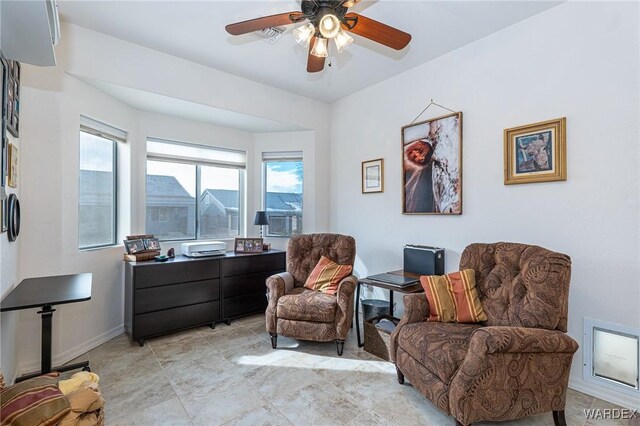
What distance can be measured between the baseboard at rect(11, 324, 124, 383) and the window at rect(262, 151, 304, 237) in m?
2.06

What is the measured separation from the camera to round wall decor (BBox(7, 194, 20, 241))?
6.34 feet

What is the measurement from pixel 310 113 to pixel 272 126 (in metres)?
0.54

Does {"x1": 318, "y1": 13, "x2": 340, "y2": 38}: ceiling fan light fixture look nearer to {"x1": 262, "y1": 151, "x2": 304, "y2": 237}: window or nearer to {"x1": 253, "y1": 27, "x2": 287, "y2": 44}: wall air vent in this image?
{"x1": 253, "y1": 27, "x2": 287, "y2": 44}: wall air vent

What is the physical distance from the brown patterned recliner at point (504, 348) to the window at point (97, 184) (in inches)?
114

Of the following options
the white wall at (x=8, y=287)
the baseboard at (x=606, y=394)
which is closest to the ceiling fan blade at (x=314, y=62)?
the white wall at (x=8, y=287)

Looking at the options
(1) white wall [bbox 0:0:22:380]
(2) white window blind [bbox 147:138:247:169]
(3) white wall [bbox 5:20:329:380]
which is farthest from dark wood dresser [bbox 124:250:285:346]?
(2) white window blind [bbox 147:138:247:169]

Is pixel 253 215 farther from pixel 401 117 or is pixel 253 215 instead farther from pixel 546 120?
pixel 546 120

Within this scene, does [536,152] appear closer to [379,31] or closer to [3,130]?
[379,31]

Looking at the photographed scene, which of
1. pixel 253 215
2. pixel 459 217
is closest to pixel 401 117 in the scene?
pixel 459 217

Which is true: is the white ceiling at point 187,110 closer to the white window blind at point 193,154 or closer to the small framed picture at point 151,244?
the white window blind at point 193,154

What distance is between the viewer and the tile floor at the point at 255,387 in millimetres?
1859

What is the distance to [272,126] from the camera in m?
4.02

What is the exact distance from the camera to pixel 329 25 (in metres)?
1.67

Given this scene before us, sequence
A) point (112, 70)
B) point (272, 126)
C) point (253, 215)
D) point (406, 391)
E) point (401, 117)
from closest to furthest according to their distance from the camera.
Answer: point (406, 391)
point (112, 70)
point (401, 117)
point (272, 126)
point (253, 215)
